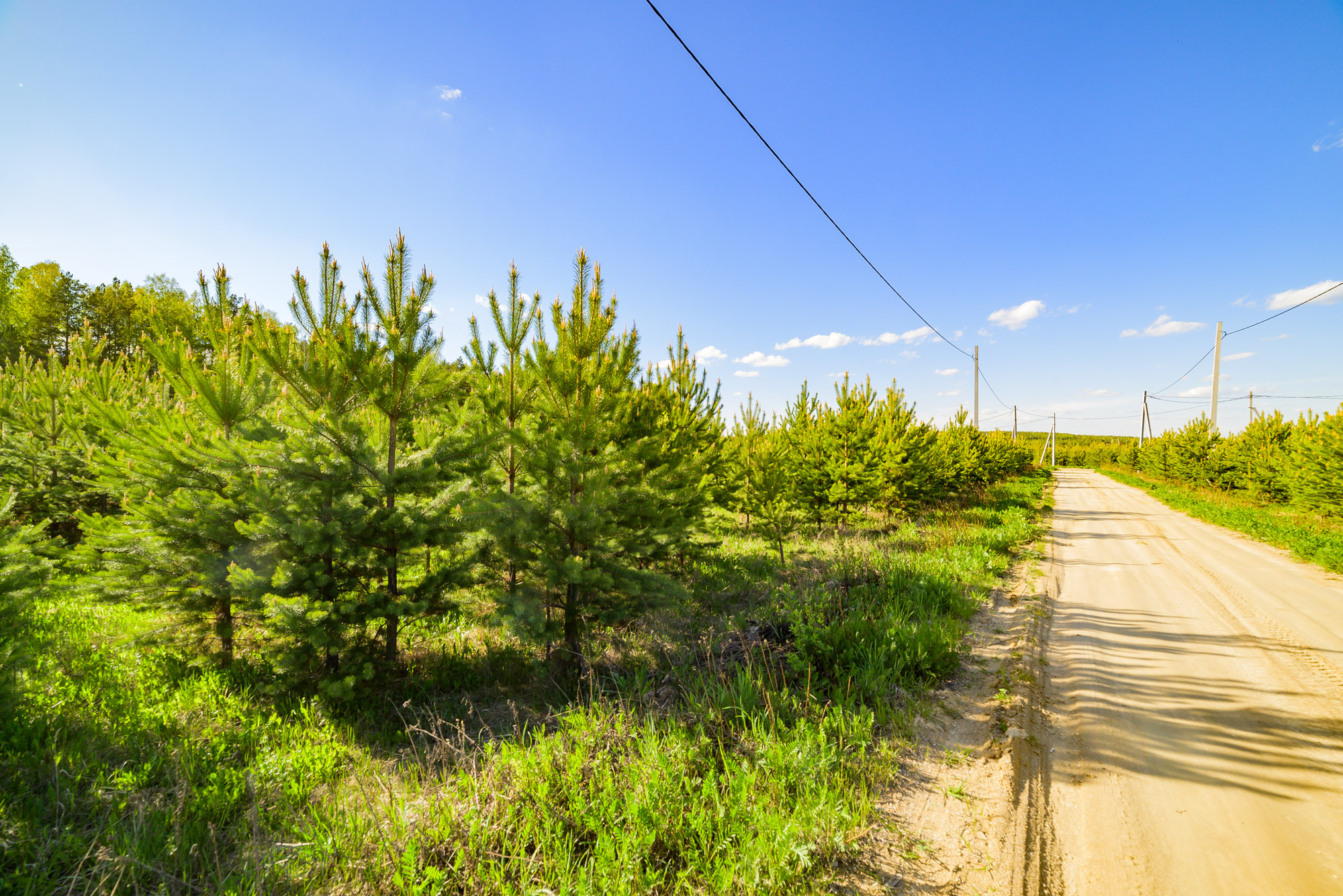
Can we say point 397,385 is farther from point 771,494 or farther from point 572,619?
point 771,494

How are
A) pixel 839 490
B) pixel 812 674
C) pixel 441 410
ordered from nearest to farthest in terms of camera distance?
1. pixel 812 674
2. pixel 441 410
3. pixel 839 490

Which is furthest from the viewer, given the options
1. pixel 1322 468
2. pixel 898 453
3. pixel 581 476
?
pixel 1322 468

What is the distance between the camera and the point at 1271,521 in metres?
14.4

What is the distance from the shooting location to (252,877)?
2.53 m

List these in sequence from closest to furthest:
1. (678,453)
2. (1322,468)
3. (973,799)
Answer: (973,799) → (678,453) → (1322,468)

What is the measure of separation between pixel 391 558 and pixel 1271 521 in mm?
23633

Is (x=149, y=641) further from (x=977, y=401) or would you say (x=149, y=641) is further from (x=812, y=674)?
(x=977, y=401)

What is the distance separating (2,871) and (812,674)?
5.58m

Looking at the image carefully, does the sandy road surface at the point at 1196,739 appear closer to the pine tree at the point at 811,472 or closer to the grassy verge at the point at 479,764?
the grassy verge at the point at 479,764

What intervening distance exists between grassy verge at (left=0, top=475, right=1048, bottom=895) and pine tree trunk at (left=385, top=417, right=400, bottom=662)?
0.59 meters

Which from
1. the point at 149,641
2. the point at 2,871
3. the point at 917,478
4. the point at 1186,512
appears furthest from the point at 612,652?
the point at 1186,512

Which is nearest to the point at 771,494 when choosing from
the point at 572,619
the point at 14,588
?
the point at 572,619

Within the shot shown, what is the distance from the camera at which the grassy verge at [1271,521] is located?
32.1ft

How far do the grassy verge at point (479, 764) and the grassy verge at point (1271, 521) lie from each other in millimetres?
10184
